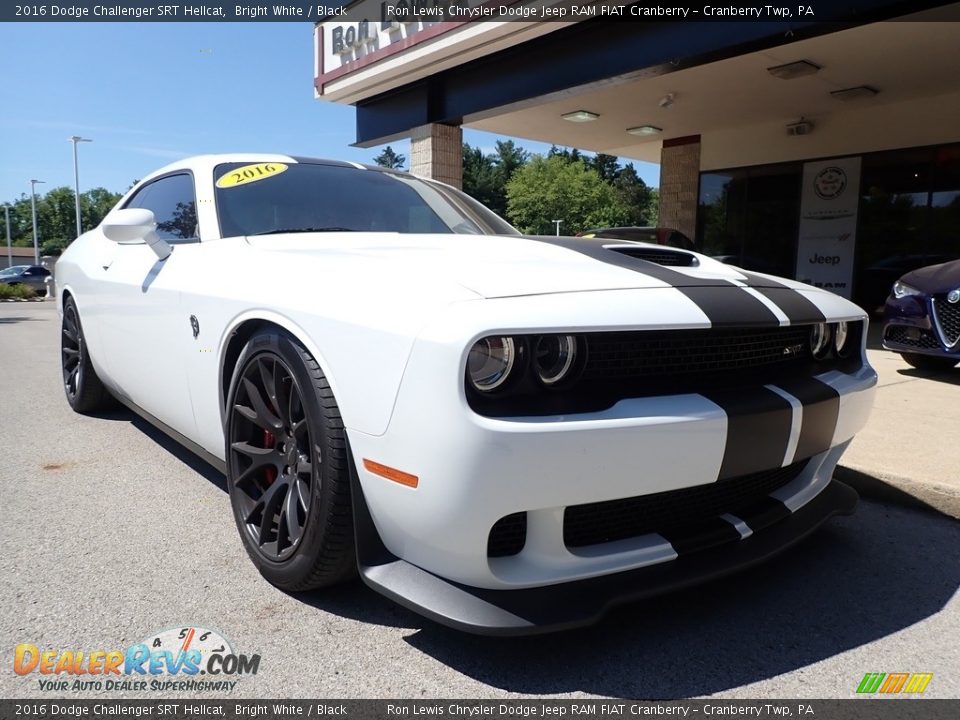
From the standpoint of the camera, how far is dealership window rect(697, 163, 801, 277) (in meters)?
12.5

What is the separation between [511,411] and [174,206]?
225 cm

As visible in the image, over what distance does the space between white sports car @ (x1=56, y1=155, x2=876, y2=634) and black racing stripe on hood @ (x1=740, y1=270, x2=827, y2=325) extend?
1 cm

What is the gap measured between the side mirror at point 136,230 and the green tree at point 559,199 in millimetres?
57234

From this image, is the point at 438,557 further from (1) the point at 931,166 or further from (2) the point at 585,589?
(1) the point at 931,166

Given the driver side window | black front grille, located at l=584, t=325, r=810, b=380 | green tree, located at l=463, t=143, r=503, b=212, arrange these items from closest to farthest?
black front grille, located at l=584, t=325, r=810, b=380 → the driver side window → green tree, located at l=463, t=143, r=503, b=212

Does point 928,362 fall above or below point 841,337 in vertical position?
below

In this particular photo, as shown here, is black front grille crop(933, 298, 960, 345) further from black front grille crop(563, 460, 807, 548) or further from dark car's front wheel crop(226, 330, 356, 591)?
dark car's front wheel crop(226, 330, 356, 591)

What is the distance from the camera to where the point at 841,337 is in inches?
93.1

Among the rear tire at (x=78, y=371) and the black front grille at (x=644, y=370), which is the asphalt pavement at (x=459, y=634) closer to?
the black front grille at (x=644, y=370)

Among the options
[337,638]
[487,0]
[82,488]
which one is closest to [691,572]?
[337,638]

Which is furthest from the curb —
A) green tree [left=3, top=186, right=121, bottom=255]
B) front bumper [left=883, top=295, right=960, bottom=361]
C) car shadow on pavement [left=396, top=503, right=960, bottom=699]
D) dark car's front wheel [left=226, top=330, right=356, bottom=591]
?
green tree [left=3, top=186, right=121, bottom=255]

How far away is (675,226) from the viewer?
13.3m

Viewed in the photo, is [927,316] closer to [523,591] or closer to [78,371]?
[523,591]

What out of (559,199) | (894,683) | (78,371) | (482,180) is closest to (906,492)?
(894,683)
